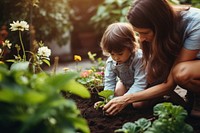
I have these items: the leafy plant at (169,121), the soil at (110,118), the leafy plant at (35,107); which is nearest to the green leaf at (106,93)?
the soil at (110,118)

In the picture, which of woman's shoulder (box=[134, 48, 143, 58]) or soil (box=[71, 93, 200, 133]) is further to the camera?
woman's shoulder (box=[134, 48, 143, 58])

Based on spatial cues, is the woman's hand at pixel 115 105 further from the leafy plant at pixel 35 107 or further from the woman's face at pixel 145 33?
the leafy plant at pixel 35 107

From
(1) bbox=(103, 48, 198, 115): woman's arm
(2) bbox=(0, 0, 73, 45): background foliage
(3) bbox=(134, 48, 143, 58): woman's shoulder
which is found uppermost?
(2) bbox=(0, 0, 73, 45): background foliage

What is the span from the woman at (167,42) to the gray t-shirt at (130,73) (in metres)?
0.14

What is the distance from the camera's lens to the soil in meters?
2.49

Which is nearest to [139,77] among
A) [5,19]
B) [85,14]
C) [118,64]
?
[118,64]

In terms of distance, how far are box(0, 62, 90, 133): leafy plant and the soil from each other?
0.96 meters

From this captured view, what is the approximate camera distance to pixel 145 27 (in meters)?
2.51

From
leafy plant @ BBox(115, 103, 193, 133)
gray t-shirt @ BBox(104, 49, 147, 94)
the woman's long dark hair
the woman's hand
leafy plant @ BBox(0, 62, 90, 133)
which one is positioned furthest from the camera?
gray t-shirt @ BBox(104, 49, 147, 94)

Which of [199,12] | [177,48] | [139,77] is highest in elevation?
[199,12]

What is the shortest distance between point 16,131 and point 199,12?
5.31 feet

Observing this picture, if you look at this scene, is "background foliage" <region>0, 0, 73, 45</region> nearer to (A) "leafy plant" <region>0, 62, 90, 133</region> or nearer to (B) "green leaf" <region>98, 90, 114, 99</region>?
(B) "green leaf" <region>98, 90, 114, 99</region>

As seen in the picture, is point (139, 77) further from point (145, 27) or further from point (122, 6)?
point (122, 6)

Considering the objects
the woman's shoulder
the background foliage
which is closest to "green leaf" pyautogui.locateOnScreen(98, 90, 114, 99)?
the woman's shoulder
